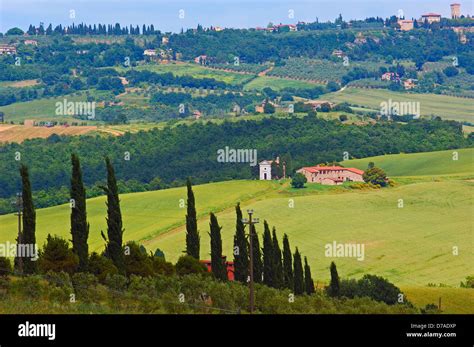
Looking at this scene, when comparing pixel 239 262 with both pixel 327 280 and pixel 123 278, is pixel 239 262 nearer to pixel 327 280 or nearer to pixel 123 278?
pixel 123 278

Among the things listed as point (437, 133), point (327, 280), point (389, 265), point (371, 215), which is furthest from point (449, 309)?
point (437, 133)

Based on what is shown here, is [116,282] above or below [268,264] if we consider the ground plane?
above

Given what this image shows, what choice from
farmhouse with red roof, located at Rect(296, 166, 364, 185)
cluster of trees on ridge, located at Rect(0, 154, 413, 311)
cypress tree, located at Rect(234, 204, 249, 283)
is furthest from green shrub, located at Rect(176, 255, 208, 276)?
farmhouse with red roof, located at Rect(296, 166, 364, 185)

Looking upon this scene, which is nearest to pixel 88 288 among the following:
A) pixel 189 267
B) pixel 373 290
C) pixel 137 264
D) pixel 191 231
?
pixel 137 264

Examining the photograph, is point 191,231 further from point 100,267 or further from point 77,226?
point 100,267

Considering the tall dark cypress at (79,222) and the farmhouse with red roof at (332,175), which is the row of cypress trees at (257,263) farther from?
the farmhouse with red roof at (332,175)

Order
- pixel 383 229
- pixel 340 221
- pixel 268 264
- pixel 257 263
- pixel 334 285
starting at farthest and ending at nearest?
pixel 340 221 < pixel 383 229 < pixel 334 285 < pixel 257 263 < pixel 268 264
